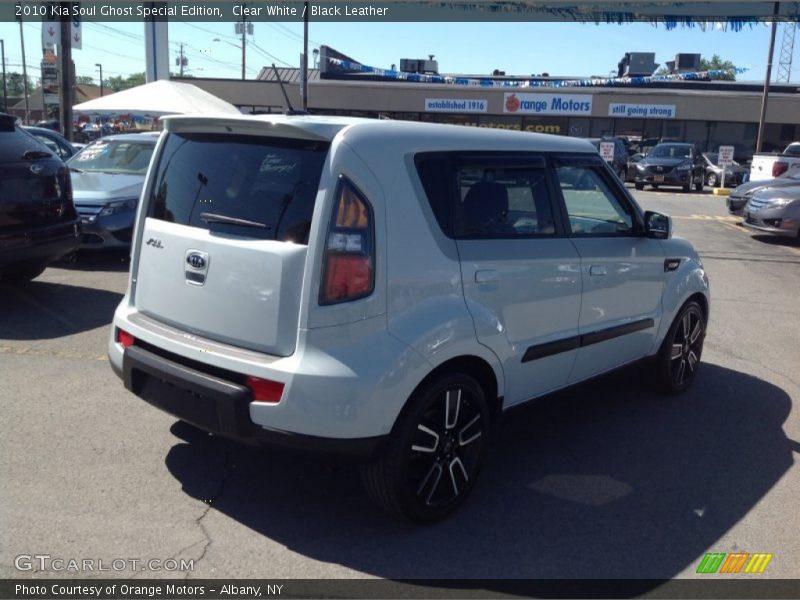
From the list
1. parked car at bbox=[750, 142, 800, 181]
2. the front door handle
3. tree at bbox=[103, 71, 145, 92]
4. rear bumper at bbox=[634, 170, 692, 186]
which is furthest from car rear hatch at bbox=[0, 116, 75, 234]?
tree at bbox=[103, 71, 145, 92]

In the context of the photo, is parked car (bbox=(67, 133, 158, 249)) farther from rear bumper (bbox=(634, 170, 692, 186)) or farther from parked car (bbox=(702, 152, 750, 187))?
parked car (bbox=(702, 152, 750, 187))

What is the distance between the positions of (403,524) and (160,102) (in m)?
15.8

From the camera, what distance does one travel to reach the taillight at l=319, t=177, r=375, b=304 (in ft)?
10.6

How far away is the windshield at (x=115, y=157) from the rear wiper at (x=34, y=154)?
3312 millimetres

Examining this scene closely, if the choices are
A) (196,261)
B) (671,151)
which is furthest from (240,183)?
(671,151)

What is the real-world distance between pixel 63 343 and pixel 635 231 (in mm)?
4681

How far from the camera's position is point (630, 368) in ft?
17.3

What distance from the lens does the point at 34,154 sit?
7.25 meters

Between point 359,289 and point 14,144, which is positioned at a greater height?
point 14,144

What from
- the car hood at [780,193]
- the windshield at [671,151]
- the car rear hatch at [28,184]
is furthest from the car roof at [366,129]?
the windshield at [671,151]

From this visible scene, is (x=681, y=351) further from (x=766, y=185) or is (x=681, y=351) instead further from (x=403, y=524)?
(x=766, y=185)

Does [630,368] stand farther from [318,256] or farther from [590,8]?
[590,8]

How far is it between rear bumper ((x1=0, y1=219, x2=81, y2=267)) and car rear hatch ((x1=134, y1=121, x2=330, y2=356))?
11.9ft

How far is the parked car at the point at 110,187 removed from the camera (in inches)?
379
